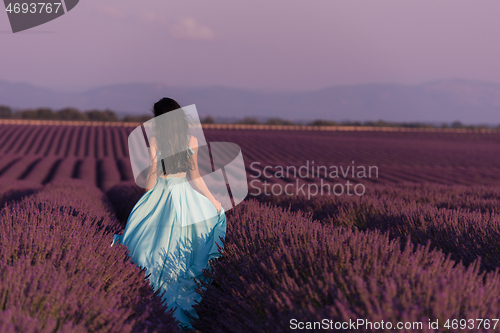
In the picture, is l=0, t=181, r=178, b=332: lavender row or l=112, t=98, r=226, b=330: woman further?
l=112, t=98, r=226, b=330: woman

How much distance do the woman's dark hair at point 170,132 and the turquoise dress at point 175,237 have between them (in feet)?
0.36

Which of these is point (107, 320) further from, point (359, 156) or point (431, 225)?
point (359, 156)

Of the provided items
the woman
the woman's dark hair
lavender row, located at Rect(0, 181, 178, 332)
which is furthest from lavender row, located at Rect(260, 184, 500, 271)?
lavender row, located at Rect(0, 181, 178, 332)

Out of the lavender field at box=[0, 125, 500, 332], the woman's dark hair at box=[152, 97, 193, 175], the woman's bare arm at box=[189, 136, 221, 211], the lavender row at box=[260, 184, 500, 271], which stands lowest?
Result: the lavender row at box=[260, 184, 500, 271]

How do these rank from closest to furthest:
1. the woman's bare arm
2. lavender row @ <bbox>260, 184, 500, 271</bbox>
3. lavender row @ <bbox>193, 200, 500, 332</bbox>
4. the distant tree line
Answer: lavender row @ <bbox>193, 200, 500, 332</bbox> < lavender row @ <bbox>260, 184, 500, 271</bbox> < the woman's bare arm < the distant tree line

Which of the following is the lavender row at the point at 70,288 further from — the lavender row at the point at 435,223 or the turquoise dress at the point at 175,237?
the lavender row at the point at 435,223

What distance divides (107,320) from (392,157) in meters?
21.5

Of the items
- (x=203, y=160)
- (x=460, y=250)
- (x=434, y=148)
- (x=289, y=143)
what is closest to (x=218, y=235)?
(x=460, y=250)

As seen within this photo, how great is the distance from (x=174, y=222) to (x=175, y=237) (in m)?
0.13

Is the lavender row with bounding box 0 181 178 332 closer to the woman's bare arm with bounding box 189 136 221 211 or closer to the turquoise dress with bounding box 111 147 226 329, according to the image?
the turquoise dress with bounding box 111 147 226 329

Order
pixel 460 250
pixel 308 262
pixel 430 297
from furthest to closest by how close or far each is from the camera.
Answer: pixel 460 250, pixel 308 262, pixel 430 297

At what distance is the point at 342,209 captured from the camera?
4.61 meters

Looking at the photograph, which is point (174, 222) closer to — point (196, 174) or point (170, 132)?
point (196, 174)

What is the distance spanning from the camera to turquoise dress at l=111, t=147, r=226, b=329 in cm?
298
